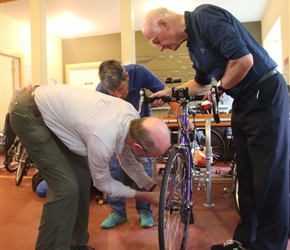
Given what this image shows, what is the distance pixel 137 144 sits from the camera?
112 cm

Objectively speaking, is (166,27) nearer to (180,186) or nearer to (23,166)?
(180,186)

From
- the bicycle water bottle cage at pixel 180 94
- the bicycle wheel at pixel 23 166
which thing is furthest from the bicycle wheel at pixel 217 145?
the bicycle water bottle cage at pixel 180 94

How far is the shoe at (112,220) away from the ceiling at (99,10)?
3.73 meters

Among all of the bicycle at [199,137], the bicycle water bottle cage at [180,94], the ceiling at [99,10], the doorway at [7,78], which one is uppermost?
the ceiling at [99,10]

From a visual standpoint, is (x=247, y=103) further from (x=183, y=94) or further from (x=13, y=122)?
(x=13, y=122)

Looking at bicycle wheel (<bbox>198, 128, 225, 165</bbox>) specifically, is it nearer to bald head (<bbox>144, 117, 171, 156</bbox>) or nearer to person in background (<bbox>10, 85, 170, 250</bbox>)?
person in background (<bbox>10, 85, 170, 250</bbox>)

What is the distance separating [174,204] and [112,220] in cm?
77

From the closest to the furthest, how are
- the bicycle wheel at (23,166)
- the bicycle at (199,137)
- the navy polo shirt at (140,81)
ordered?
the bicycle at (199,137), the navy polo shirt at (140,81), the bicycle wheel at (23,166)

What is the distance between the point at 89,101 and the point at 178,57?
18.1ft

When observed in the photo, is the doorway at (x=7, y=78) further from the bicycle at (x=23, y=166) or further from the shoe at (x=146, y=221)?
the shoe at (x=146, y=221)

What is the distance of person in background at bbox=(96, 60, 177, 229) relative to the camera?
5.76ft

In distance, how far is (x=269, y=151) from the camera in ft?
4.06

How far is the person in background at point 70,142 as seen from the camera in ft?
3.73

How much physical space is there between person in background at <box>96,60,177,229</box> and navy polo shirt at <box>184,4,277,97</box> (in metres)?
0.55
